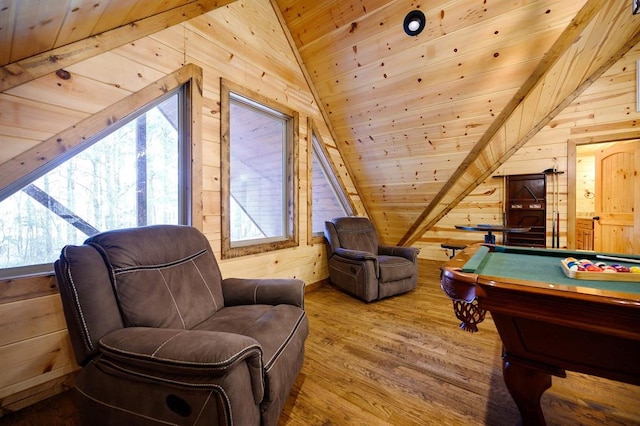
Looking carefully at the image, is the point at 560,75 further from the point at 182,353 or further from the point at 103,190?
the point at 103,190

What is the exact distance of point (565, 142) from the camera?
3.85 meters

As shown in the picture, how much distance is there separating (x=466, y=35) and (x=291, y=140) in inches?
78.1

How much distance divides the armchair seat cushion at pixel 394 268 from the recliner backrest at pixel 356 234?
404 mm

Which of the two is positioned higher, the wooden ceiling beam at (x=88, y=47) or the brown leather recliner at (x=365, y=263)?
the wooden ceiling beam at (x=88, y=47)

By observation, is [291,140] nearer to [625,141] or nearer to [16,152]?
[16,152]

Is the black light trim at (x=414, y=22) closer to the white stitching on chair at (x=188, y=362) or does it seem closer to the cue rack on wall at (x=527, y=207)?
the white stitching on chair at (x=188, y=362)

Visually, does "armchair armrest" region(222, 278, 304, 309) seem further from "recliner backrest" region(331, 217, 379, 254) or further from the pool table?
"recliner backrest" region(331, 217, 379, 254)

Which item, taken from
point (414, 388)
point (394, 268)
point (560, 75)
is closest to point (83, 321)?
point (414, 388)

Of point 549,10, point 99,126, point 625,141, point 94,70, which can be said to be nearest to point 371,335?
point 99,126

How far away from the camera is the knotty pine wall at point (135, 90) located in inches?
54.8

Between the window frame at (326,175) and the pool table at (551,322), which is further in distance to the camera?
the window frame at (326,175)

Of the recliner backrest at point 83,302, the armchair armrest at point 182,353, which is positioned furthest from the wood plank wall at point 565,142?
the recliner backrest at point 83,302

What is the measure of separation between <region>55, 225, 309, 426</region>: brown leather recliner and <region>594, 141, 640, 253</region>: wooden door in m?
4.76

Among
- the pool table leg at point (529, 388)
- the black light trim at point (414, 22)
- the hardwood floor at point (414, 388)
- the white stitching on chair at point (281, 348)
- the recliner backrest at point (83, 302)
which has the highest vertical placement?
the black light trim at point (414, 22)
